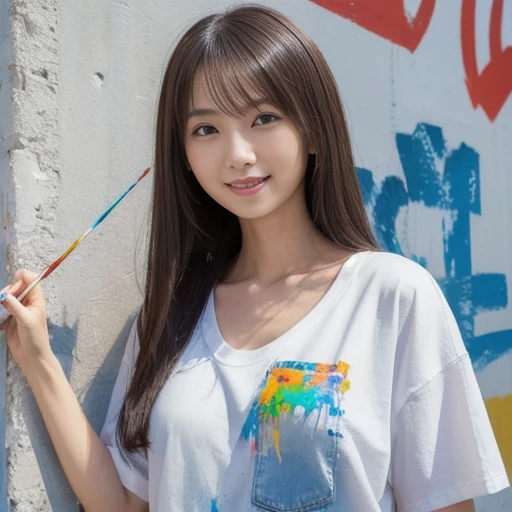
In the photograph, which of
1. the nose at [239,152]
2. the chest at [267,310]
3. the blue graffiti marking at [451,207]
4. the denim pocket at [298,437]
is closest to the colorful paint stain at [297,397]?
the denim pocket at [298,437]

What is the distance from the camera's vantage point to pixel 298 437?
1301 mm

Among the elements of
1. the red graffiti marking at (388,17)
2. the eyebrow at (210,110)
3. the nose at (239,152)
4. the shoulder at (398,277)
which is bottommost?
the shoulder at (398,277)

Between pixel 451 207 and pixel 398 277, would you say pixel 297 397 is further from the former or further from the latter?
pixel 451 207

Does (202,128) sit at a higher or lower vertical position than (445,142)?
higher

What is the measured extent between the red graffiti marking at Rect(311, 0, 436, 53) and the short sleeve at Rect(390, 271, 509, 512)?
1228mm

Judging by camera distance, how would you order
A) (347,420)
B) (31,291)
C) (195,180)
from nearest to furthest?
(347,420)
(31,291)
(195,180)

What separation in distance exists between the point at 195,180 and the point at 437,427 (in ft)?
2.39

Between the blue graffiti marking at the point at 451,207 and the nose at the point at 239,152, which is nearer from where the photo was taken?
the nose at the point at 239,152

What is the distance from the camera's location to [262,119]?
142 centimetres

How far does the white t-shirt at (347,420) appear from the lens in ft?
4.21

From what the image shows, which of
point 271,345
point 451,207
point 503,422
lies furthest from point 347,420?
point 503,422

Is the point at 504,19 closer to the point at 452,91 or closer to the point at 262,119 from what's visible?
the point at 452,91

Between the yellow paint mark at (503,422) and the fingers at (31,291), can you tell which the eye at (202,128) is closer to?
the fingers at (31,291)

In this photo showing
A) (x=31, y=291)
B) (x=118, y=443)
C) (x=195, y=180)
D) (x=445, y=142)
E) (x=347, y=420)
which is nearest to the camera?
(x=347, y=420)
